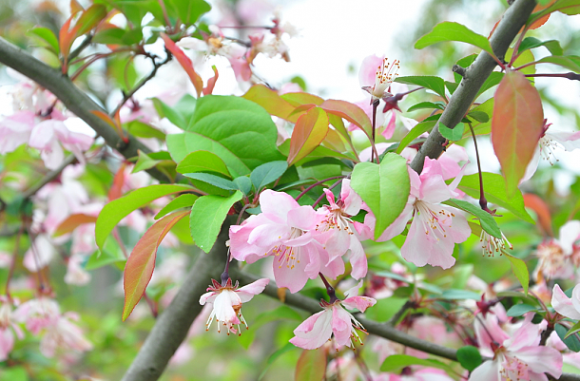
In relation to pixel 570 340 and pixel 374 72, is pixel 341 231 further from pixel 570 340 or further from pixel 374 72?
pixel 570 340

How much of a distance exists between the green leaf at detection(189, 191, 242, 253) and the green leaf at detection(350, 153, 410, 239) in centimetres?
13

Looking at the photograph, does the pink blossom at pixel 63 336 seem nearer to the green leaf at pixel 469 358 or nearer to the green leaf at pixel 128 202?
the green leaf at pixel 128 202

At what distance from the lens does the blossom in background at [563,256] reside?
81 cm

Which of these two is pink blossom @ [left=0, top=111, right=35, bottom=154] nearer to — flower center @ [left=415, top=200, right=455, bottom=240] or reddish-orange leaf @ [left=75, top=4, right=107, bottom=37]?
reddish-orange leaf @ [left=75, top=4, right=107, bottom=37]

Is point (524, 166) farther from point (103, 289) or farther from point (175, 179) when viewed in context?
point (103, 289)

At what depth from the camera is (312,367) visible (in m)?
0.58

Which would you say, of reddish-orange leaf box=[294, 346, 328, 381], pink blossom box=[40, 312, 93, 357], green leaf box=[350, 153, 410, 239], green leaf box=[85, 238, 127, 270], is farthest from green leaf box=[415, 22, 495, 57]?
pink blossom box=[40, 312, 93, 357]

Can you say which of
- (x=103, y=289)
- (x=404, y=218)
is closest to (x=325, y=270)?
(x=404, y=218)

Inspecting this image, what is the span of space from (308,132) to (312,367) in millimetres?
354

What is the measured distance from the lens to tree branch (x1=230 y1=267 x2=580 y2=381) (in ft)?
2.01

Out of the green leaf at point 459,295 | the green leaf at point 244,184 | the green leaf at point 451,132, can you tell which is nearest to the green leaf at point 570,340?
the green leaf at point 459,295

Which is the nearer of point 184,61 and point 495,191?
point 495,191

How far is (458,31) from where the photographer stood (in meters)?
0.39

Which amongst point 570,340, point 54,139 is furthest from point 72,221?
point 570,340
